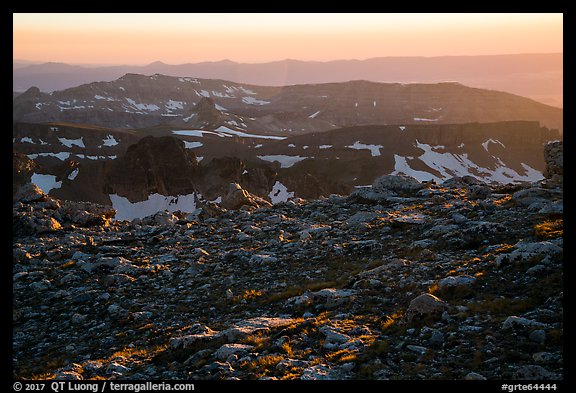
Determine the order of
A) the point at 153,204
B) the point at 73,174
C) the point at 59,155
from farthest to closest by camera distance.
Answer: the point at 59,155 < the point at 73,174 < the point at 153,204

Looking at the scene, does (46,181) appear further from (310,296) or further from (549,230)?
(549,230)

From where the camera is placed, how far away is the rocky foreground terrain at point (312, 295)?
10.3 meters

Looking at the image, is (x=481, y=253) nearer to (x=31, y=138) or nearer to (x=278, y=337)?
(x=278, y=337)

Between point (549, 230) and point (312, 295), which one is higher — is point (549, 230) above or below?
above

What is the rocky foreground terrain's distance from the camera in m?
10.3

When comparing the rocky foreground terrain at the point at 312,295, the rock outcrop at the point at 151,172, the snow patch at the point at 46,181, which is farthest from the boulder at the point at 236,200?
the snow patch at the point at 46,181

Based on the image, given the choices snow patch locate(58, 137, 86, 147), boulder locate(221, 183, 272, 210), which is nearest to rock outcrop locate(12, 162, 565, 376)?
boulder locate(221, 183, 272, 210)

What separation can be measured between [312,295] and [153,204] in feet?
373

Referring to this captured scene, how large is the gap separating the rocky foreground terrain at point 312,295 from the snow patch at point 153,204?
317 ft

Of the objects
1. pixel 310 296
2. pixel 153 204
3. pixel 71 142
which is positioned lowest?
pixel 153 204

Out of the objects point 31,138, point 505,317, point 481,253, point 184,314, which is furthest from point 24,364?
point 31,138

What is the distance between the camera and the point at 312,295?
14297 millimetres

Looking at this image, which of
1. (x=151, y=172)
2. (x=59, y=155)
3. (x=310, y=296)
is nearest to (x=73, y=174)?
(x=151, y=172)

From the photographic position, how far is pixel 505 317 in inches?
435
